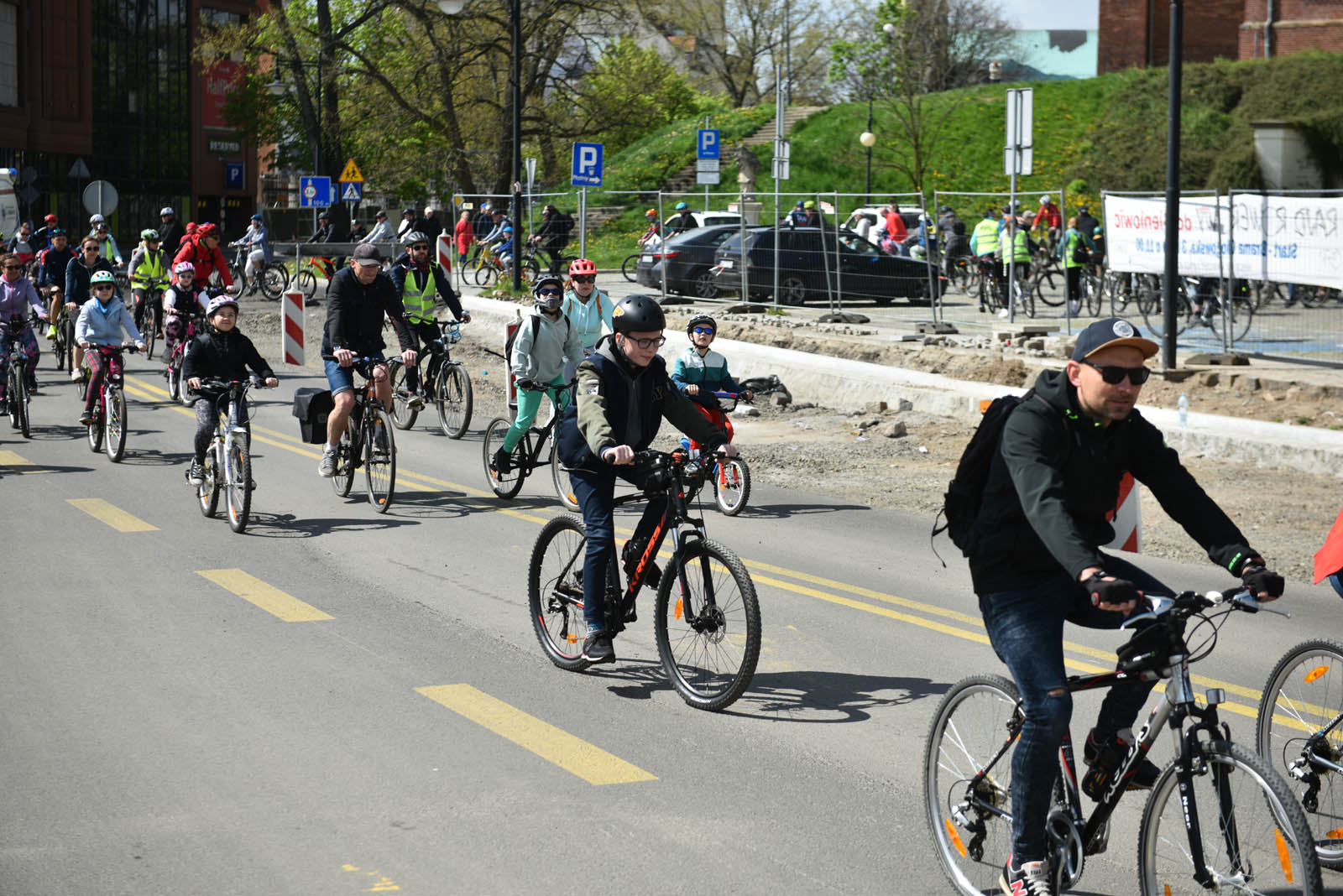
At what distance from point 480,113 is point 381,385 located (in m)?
56.8

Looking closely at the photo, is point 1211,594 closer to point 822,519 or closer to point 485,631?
point 485,631

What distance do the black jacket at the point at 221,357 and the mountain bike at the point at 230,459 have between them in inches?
4.0

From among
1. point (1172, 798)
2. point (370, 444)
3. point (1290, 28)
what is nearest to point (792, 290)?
point (370, 444)

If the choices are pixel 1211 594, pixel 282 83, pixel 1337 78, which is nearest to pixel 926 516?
pixel 1211 594

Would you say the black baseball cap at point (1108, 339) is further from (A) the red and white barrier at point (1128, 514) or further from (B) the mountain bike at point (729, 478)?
(B) the mountain bike at point (729, 478)

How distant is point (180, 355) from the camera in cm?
1928

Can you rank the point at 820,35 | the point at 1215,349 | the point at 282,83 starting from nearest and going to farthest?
the point at 1215,349
the point at 282,83
the point at 820,35

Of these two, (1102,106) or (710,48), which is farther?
(710,48)

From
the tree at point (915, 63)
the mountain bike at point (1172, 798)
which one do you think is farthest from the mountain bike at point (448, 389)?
the tree at point (915, 63)

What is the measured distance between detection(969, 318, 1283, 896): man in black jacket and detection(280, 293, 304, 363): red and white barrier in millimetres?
16067

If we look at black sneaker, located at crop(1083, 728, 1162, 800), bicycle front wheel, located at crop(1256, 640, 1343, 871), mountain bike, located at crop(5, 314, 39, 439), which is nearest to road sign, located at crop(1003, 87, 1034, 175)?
mountain bike, located at crop(5, 314, 39, 439)

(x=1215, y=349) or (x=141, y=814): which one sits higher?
(x=1215, y=349)

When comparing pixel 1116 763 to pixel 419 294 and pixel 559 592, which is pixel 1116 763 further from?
pixel 419 294

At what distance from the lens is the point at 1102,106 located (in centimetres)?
5666
